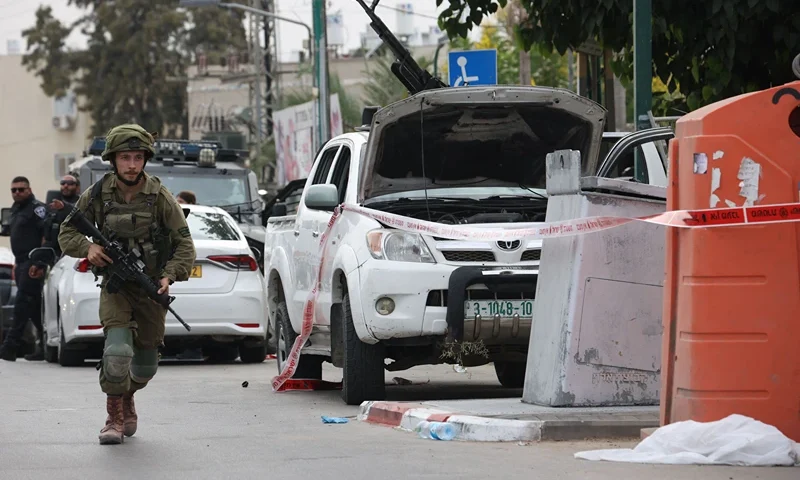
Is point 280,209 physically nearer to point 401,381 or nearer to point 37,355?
point 401,381

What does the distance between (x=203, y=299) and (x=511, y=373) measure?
4028mm

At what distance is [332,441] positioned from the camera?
8.12 metres

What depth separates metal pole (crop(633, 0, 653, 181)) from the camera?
11587mm

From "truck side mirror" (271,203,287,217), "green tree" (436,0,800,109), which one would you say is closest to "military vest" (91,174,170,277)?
"green tree" (436,0,800,109)

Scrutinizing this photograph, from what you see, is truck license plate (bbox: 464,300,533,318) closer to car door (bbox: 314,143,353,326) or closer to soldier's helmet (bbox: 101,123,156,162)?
car door (bbox: 314,143,353,326)

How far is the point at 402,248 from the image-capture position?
32.0ft

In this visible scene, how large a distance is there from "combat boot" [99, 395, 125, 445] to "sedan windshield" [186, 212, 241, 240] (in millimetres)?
6921

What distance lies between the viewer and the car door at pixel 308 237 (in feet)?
36.8

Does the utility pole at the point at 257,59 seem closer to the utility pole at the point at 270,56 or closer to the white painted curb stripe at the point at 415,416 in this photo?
the utility pole at the point at 270,56

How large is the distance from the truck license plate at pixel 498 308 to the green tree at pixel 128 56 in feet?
177

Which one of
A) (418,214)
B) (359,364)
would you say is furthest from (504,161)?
(359,364)

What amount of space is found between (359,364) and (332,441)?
1.89 m

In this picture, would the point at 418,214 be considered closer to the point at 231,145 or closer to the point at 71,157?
the point at 231,145

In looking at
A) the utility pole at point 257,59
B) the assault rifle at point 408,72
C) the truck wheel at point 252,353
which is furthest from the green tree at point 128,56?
the assault rifle at point 408,72
